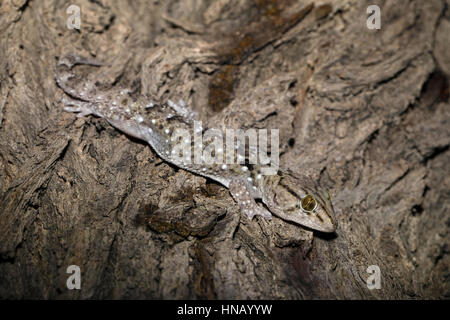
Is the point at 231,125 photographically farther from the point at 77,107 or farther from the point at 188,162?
the point at 77,107

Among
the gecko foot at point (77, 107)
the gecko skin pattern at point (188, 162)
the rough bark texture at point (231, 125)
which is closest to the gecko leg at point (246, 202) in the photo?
the gecko skin pattern at point (188, 162)

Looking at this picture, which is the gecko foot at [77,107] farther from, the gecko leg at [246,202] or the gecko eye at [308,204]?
the gecko eye at [308,204]

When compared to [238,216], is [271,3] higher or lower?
higher

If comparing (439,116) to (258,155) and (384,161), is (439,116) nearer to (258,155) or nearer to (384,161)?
(384,161)

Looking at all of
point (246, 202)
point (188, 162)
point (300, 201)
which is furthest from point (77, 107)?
point (300, 201)

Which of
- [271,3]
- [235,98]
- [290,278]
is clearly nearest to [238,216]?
[290,278]
